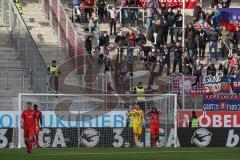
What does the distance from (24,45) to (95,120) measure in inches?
227

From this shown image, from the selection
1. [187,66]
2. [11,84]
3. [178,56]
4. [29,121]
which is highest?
[178,56]

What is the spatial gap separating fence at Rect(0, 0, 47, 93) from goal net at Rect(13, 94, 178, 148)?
192 centimetres

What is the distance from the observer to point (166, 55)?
4856 centimetres

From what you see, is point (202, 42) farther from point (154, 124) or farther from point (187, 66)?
point (154, 124)

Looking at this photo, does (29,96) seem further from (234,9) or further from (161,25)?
(234,9)

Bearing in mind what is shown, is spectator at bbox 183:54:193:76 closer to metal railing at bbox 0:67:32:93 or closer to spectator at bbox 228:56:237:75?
spectator at bbox 228:56:237:75

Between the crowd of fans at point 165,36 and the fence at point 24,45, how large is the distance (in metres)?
3.40

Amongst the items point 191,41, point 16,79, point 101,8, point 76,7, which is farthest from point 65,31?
point 191,41

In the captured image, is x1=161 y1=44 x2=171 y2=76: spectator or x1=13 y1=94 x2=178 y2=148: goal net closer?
x1=13 y1=94 x2=178 y2=148: goal net

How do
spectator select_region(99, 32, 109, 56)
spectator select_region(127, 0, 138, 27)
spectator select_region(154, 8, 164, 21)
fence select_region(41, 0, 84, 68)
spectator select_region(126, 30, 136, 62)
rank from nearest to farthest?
1. fence select_region(41, 0, 84, 68)
2. spectator select_region(126, 30, 136, 62)
3. spectator select_region(99, 32, 109, 56)
4. spectator select_region(154, 8, 164, 21)
5. spectator select_region(127, 0, 138, 27)

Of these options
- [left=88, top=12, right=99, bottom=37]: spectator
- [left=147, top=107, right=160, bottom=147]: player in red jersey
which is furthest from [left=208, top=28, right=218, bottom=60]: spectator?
[left=147, top=107, right=160, bottom=147]: player in red jersey

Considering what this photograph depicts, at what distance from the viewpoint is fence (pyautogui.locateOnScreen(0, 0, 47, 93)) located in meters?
43.6

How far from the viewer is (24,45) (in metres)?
45.2

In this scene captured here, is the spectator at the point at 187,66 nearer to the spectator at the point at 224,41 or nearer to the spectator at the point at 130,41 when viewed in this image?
the spectator at the point at 130,41
